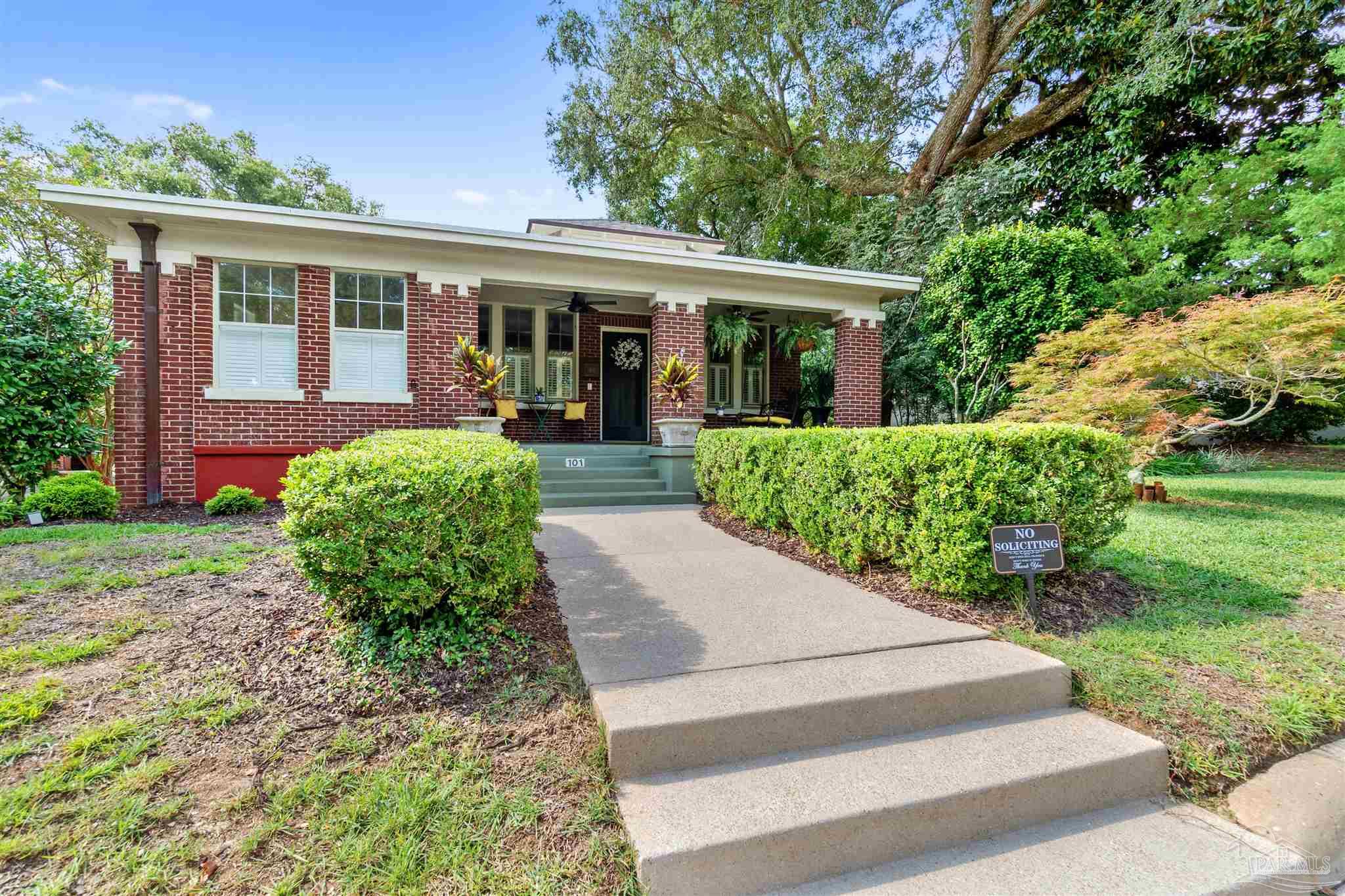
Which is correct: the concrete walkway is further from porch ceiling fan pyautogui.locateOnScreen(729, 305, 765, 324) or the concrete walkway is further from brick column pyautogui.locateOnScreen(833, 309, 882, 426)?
porch ceiling fan pyautogui.locateOnScreen(729, 305, 765, 324)

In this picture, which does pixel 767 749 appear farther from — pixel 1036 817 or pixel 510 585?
pixel 510 585

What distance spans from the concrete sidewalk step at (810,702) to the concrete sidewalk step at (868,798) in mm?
59

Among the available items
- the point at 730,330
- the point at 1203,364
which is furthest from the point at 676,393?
the point at 1203,364

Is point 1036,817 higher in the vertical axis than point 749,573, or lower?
Answer: lower

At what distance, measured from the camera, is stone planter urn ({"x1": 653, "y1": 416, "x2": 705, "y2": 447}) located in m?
8.13

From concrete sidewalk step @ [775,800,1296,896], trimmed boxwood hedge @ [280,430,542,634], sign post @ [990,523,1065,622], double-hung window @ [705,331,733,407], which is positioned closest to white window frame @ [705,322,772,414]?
double-hung window @ [705,331,733,407]

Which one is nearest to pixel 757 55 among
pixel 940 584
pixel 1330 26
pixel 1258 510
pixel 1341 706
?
pixel 1330 26

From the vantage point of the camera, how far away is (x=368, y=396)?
7.96 meters

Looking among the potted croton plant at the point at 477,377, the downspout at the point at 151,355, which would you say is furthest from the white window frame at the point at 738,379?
the downspout at the point at 151,355

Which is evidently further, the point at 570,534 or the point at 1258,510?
the point at 1258,510

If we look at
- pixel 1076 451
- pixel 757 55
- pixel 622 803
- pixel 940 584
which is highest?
pixel 757 55

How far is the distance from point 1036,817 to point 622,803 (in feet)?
5.16

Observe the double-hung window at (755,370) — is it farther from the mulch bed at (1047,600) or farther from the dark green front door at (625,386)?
the mulch bed at (1047,600)

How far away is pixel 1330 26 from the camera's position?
11148mm
